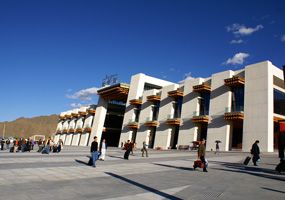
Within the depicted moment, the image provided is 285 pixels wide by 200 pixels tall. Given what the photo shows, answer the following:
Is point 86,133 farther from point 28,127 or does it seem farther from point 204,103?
point 28,127

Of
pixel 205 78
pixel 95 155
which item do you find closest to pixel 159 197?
pixel 95 155

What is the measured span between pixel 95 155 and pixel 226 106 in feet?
91.4

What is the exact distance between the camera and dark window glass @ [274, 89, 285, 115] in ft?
119

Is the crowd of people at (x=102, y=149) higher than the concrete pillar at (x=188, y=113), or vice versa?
the concrete pillar at (x=188, y=113)

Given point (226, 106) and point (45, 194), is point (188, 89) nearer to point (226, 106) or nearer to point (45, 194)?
point (226, 106)

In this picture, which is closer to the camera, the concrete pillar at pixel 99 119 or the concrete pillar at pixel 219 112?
the concrete pillar at pixel 219 112

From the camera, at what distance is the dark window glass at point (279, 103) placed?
36375 mm

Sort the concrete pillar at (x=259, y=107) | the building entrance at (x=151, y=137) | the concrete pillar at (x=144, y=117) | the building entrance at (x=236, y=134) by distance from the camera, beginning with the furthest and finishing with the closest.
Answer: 1. the concrete pillar at (x=144, y=117)
2. the building entrance at (x=151, y=137)
3. the building entrance at (x=236, y=134)
4. the concrete pillar at (x=259, y=107)

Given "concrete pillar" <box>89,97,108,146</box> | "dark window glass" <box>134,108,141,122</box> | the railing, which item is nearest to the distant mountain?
"concrete pillar" <box>89,97,108,146</box>

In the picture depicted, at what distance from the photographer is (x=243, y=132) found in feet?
118

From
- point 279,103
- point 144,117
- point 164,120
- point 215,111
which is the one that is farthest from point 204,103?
point 144,117

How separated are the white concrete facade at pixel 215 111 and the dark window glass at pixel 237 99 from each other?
0.34 meters

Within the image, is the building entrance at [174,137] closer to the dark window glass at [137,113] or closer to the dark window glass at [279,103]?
the dark window glass at [137,113]

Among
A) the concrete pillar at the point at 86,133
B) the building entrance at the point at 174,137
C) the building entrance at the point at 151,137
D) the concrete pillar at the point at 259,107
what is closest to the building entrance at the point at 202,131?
the building entrance at the point at 174,137
